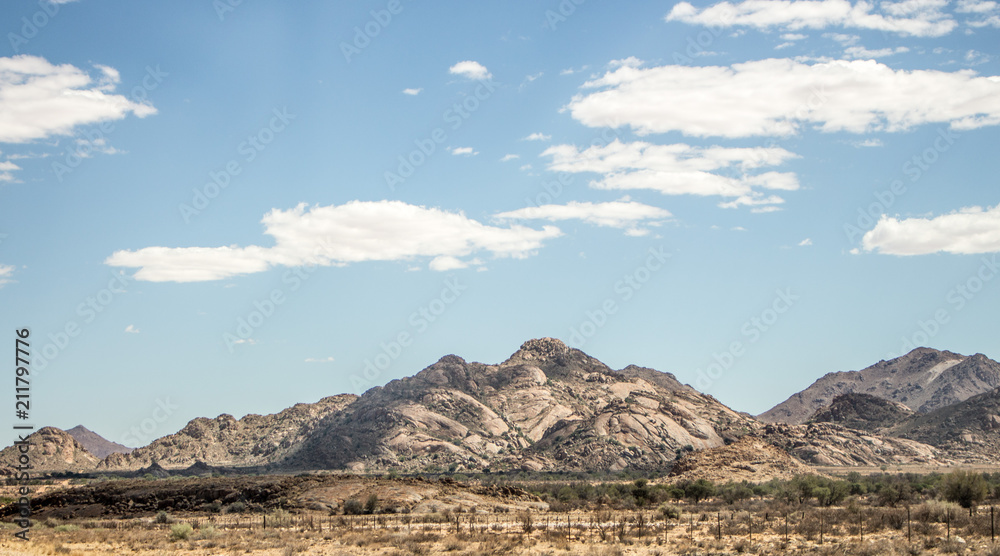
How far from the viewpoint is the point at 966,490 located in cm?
5856

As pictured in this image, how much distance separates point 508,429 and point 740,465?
7301cm

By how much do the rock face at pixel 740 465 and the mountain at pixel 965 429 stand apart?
5619 centimetres

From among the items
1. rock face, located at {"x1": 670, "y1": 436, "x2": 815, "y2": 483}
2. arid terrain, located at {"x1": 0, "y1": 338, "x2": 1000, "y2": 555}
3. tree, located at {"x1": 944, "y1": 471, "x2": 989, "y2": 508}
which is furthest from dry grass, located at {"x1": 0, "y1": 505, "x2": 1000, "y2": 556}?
rock face, located at {"x1": 670, "y1": 436, "x2": 815, "y2": 483}

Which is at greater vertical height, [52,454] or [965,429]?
[52,454]

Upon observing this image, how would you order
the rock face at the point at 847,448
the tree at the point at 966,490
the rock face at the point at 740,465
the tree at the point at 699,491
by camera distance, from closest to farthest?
1. the tree at the point at 966,490
2. the tree at the point at 699,491
3. the rock face at the point at 740,465
4. the rock face at the point at 847,448

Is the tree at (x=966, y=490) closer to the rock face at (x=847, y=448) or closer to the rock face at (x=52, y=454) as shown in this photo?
the rock face at (x=847, y=448)

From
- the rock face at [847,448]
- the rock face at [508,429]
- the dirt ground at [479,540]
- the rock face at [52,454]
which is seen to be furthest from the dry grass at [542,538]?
the rock face at [52,454]

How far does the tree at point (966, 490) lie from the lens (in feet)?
192

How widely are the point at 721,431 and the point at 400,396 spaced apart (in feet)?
232

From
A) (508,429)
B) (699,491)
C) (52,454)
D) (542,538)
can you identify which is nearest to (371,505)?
(542,538)

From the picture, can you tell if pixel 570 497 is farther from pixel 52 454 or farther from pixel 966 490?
pixel 52 454

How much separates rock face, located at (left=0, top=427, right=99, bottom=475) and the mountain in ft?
588

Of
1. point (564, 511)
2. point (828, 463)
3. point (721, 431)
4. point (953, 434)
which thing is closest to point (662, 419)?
point (721, 431)

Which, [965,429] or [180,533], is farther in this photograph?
[965,429]
